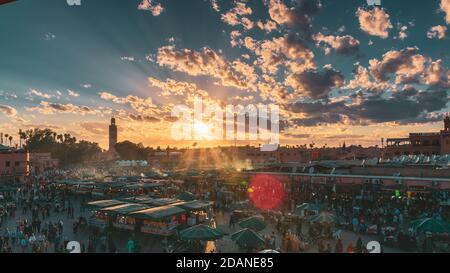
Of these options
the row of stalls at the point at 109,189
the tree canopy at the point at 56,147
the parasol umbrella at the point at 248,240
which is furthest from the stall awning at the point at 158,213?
the tree canopy at the point at 56,147

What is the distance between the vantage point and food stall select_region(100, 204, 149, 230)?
17969 mm

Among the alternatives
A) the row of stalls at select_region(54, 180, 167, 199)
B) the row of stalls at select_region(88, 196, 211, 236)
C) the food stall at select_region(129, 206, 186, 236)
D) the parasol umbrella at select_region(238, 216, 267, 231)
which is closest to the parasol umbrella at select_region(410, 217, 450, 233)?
the parasol umbrella at select_region(238, 216, 267, 231)

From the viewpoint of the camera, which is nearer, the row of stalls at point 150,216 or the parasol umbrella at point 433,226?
the parasol umbrella at point 433,226

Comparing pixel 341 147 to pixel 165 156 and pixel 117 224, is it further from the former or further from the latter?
pixel 117 224

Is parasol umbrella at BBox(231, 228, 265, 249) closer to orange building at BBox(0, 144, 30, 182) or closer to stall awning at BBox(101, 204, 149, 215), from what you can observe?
stall awning at BBox(101, 204, 149, 215)

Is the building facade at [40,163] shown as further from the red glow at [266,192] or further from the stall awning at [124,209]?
the stall awning at [124,209]

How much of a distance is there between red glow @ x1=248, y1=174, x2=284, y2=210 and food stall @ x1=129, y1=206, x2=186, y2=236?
9.91 meters

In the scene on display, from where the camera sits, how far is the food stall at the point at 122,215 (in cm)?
1797

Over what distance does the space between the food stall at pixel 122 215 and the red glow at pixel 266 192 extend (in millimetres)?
10945

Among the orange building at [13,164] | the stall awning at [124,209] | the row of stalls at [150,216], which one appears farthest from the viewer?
the orange building at [13,164]

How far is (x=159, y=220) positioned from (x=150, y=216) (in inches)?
28.7

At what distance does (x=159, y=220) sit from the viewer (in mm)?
17172

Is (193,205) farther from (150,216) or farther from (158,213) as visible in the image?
(150,216)
